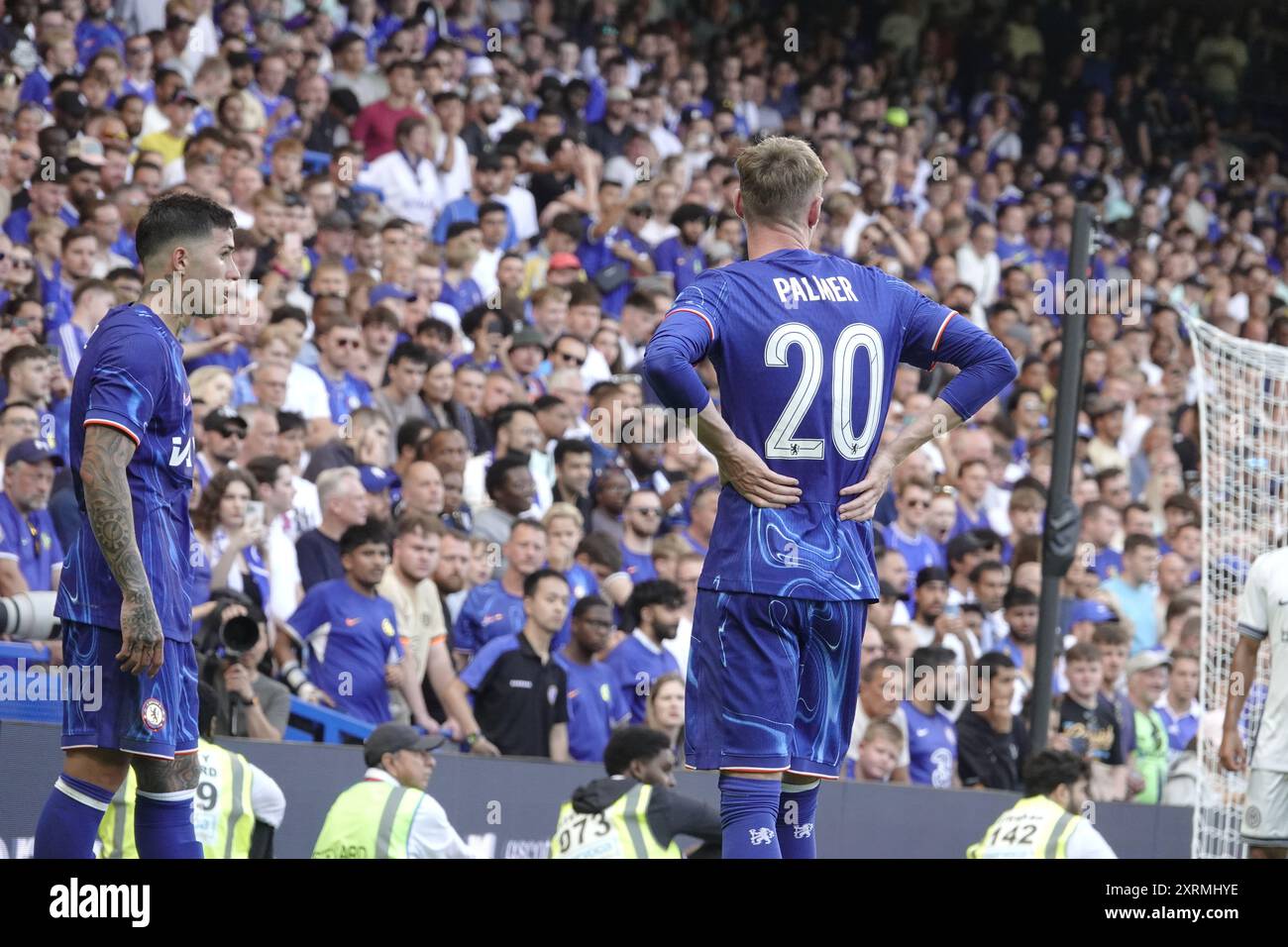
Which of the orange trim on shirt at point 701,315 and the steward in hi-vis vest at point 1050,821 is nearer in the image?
the orange trim on shirt at point 701,315

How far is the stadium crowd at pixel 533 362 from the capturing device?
9.05 meters

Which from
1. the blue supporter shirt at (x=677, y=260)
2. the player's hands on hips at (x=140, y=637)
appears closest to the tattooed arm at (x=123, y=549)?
the player's hands on hips at (x=140, y=637)

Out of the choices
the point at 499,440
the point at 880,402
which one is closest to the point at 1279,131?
the point at 499,440

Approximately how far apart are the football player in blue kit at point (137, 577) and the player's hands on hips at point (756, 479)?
1506mm

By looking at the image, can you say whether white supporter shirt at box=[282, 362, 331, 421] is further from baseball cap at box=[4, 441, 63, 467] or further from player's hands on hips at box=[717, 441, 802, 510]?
player's hands on hips at box=[717, 441, 802, 510]

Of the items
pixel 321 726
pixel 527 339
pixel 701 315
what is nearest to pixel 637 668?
pixel 321 726

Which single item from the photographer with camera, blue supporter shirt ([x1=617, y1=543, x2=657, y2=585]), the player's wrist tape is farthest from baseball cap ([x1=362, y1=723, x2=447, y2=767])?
blue supporter shirt ([x1=617, y1=543, x2=657, y2=585])

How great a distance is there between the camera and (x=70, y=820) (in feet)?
16.0

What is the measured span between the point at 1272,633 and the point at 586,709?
3.34m

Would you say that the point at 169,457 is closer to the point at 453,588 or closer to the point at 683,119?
the point at 453,588

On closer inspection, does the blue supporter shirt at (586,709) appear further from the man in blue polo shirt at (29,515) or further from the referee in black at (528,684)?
the man in blue polo shirt at (29,515)

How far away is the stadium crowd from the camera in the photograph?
9047 mm

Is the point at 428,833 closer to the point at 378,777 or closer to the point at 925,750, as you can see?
the point at 378,777

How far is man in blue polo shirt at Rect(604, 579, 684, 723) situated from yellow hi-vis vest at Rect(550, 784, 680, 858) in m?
2.02
